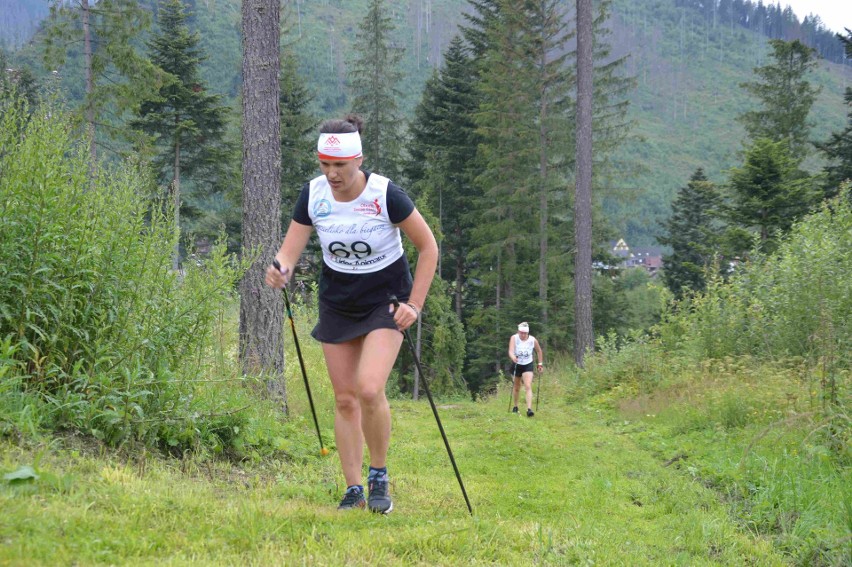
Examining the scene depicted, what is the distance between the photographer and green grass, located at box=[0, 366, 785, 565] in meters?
3.61

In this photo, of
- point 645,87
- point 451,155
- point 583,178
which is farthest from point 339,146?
point 645,87

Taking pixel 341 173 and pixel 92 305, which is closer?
pixel 341 173

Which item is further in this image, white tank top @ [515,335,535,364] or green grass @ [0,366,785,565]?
white tank top @ [515,335,535,364]

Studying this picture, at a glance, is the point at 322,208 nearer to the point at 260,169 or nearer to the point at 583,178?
the point at 260,169

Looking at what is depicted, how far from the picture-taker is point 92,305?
5480 millimetres

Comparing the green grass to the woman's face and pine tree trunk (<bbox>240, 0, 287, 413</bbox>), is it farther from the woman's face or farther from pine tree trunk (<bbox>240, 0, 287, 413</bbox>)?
the woman's face

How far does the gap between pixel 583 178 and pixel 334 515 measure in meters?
17.5

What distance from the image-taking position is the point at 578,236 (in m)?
21.4

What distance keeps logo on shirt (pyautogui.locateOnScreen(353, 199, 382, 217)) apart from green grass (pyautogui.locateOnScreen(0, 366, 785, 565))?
1.96 m

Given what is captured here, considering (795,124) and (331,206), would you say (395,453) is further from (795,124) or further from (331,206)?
(795,124)

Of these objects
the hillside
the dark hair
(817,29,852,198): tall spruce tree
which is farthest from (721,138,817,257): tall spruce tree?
the hillside

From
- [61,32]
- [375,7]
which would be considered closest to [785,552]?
[61,32]

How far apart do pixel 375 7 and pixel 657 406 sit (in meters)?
37.0

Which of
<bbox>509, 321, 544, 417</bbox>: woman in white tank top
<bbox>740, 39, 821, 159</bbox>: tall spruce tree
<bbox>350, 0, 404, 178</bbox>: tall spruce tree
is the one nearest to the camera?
<bbox>509, 321, 544, 417</bbox>: woman in white tank top
